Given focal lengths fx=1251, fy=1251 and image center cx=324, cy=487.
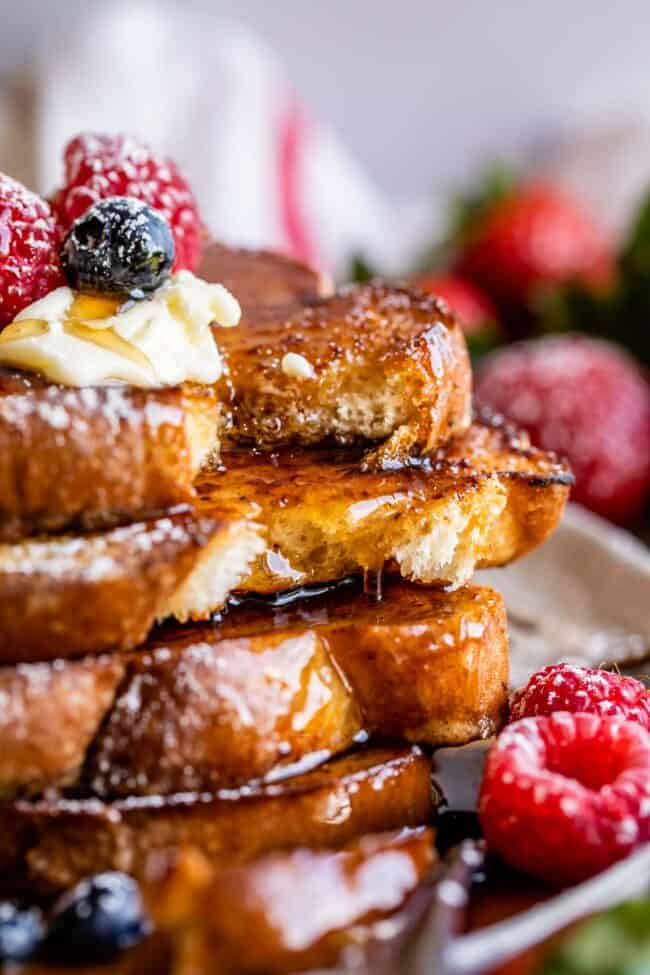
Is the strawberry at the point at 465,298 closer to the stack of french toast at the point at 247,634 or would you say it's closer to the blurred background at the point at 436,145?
the blurred background at the point at 436,145

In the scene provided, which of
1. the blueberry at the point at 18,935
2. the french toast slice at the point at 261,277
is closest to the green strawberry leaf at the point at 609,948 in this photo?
the blueberry at the point at 18,935

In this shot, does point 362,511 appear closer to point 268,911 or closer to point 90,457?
point 90,457

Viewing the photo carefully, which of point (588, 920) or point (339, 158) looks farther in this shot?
point (339, 158)

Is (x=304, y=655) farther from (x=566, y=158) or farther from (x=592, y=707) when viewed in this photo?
(x=566, y=158)

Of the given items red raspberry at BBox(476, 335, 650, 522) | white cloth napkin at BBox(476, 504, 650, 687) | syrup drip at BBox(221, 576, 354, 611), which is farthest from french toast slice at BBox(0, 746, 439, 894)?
red raspberry at BBox(476, 335, 650, 522)

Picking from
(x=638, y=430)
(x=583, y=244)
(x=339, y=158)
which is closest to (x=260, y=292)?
(x=638, y=430)

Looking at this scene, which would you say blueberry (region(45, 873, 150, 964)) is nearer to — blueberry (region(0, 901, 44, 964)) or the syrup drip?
blueberry (region(0, 901, 44, 964))
